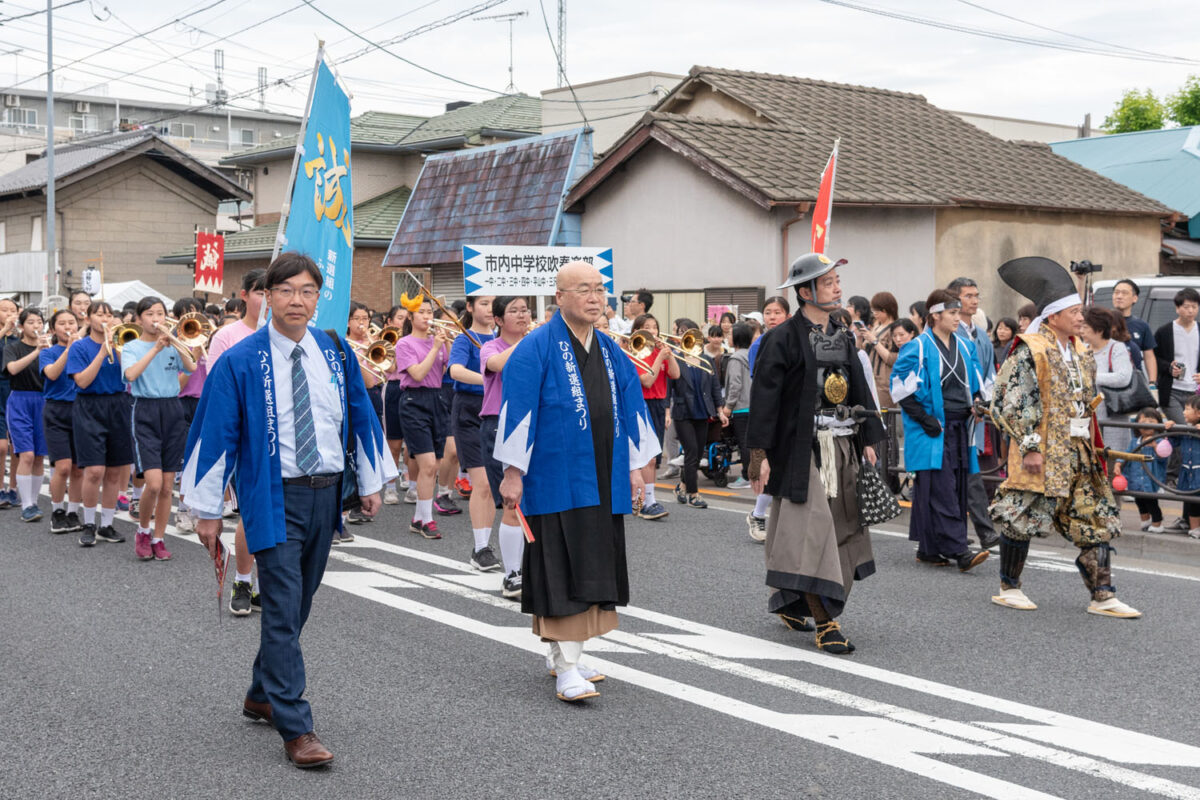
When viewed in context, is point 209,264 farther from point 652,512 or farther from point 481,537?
point 481,537

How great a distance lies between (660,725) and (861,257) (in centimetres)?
1480

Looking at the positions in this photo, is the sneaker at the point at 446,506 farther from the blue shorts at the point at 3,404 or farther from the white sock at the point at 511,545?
the blue shorts at the point at 3,404

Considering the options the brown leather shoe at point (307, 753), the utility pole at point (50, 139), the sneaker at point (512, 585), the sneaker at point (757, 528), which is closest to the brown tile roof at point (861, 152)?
the sneaker at point (757, 528)

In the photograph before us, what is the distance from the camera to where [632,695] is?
18.6 feet

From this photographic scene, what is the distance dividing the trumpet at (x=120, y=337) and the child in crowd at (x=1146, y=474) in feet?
25.8

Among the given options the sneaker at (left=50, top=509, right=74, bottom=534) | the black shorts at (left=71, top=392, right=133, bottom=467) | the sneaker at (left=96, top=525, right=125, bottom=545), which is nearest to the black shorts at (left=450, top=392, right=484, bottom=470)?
the black shorts at (left=71, top=392, right=133, bottom=467)

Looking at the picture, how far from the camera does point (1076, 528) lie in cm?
725

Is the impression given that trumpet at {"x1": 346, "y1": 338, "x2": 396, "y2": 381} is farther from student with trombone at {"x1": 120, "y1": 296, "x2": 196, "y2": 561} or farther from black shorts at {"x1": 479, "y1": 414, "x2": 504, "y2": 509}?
black shorts at {"x1": 479, "y1": 414, "x2": 504, "y2": 509}

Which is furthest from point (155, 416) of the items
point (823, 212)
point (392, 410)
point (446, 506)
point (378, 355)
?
point (823, 212)

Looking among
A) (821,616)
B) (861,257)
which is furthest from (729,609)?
(861,257)

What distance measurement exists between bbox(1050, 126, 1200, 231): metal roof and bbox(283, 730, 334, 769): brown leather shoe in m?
24.9

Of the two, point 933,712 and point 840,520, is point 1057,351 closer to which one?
point 840,520

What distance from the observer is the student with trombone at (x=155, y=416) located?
9.20m

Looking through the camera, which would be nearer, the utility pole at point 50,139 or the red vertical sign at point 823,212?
the red vertical sign at point 823,212
